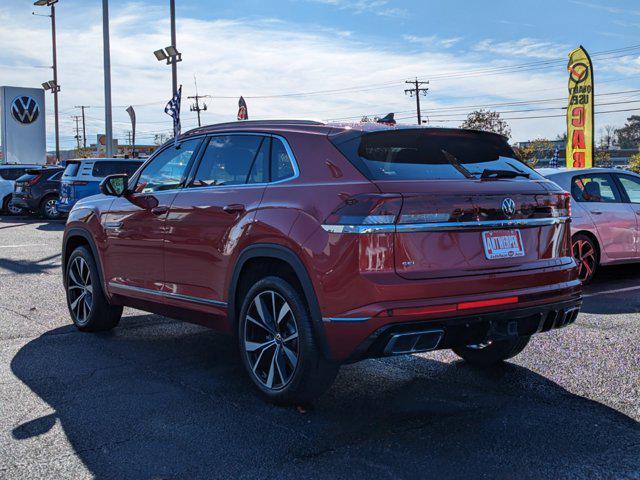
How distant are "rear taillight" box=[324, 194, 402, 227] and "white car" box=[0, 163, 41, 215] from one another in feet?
80.5

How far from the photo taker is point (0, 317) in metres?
7.44

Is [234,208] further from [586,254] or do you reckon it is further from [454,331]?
[586,254]

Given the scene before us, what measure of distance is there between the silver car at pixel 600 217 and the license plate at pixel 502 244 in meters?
5.28

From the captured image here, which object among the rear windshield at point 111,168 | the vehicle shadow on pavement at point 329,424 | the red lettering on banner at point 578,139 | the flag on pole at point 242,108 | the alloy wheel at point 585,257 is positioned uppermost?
the flag on pole at point 242,108

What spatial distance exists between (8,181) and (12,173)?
1.11ft

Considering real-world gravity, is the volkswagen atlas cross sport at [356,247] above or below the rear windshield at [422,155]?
below

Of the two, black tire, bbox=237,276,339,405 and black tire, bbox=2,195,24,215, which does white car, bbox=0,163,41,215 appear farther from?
black tire, bbox=237,276,339,405

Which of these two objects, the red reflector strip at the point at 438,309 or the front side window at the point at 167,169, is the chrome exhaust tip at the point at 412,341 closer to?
the red reflector strip at the point at 438,309

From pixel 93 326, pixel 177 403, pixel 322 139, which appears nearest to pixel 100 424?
pixel 177 403

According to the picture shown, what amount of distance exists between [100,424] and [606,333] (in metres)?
4.42

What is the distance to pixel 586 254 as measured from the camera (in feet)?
30.8

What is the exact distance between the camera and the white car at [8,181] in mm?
26156

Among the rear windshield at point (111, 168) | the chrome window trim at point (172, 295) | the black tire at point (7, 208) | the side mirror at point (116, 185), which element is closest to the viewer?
the chrome window trim at point (172, 295)

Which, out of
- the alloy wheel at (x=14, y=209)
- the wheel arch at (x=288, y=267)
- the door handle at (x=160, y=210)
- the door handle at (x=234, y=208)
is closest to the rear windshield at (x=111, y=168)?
the alloy wheel at (x=14, y=209)
